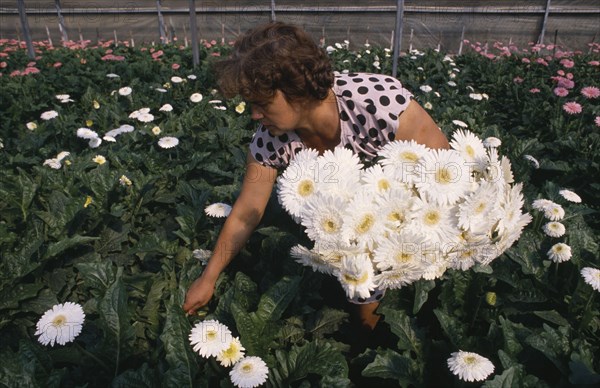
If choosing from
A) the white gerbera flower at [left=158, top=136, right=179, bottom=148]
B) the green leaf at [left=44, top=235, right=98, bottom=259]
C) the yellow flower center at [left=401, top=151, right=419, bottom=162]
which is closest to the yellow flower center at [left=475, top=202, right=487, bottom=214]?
the yellow flower center at [left=401, top=151, right=419, bottom=162]

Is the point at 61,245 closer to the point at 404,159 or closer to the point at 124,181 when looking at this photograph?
the point at 124,181

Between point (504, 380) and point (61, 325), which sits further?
point (61, 325)

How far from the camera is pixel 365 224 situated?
121 centimetres

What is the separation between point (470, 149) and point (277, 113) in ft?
2.54

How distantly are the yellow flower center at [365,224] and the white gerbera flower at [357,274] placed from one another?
0.07 m

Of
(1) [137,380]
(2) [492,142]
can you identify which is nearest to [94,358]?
(1) [137,380]

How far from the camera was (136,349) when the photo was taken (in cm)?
196

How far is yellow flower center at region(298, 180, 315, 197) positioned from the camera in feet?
4.20

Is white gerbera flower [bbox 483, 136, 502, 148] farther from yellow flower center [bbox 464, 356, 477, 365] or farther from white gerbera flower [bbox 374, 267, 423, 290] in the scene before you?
white gerbera flower [bbox 374, 267, 423, 290]

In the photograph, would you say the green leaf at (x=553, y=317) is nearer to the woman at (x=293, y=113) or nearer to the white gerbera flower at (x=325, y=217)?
the woman at (x=293, y=113)

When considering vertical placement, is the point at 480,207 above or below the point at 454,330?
above

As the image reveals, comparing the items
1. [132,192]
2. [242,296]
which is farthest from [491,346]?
[132,192]

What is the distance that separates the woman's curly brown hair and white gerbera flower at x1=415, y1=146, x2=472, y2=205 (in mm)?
733

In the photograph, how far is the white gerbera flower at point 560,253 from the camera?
79.0 inches
